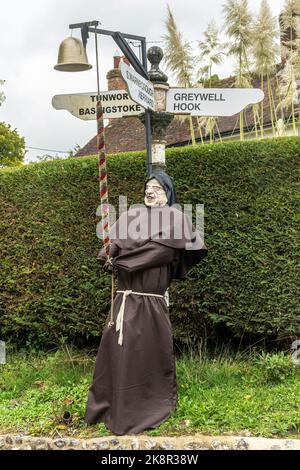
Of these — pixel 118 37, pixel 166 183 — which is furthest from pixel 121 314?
pixel 118 37

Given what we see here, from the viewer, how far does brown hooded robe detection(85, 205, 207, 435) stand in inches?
188

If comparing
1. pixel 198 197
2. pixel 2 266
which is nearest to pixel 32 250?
pixel 2 266

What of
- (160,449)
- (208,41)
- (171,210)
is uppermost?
(208,41)

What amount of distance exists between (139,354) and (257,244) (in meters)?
1.99

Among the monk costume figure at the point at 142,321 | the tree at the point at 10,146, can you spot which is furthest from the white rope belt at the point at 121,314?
the tree at the point at 10,146

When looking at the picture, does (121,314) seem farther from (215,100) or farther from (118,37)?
(118,37)

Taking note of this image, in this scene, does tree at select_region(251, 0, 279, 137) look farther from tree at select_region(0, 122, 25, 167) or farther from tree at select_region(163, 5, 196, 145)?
tree at select_region(0, 122, 25, 167)

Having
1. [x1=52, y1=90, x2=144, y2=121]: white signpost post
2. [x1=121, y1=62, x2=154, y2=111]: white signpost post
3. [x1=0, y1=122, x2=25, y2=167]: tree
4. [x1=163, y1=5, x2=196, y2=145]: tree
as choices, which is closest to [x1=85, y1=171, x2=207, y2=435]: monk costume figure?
[x1=121, y1=62, x2=154, y2=111]: white signpost post

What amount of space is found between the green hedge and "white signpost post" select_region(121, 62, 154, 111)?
124 centimetres

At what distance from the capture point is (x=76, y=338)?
7.20m

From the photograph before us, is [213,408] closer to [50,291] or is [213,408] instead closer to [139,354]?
[139,354]

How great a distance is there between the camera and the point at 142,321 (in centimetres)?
485

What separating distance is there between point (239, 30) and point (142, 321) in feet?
16.9

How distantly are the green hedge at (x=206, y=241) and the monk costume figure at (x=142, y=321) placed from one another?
136cm
